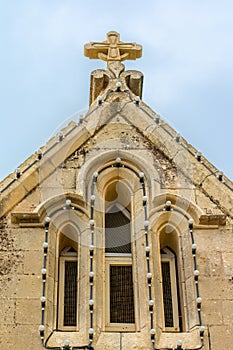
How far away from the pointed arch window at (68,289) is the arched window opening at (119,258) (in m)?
0.45

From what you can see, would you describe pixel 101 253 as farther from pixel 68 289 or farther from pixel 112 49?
pixel 112 49

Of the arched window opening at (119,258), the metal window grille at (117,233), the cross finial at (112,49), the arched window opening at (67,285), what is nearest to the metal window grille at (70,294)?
the arched window opening at (67,285)

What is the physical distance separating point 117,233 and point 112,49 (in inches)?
177

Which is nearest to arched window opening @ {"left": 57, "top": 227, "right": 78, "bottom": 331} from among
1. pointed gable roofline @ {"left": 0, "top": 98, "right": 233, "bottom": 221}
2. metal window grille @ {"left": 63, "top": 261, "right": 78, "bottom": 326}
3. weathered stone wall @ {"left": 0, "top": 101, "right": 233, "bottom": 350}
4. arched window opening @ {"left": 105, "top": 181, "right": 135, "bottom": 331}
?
metal window grille @ {"left": 63, "top": 261, "right": 78, "bottom": 326}

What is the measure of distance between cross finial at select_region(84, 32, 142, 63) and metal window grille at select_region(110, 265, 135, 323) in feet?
16.5

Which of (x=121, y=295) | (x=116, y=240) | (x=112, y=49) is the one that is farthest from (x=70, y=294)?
(x=112, y=49)

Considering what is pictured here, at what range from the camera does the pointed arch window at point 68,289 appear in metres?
11.6

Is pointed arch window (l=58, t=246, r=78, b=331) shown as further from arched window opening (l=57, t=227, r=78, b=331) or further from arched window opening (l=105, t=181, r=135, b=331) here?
arched window opening (l=105, t=181, r=135, b=331)

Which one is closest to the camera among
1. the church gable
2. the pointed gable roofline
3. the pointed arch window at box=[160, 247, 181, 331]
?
the church gable

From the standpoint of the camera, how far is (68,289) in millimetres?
11984

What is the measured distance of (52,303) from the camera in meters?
11.4

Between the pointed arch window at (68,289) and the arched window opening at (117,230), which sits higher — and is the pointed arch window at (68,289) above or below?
below

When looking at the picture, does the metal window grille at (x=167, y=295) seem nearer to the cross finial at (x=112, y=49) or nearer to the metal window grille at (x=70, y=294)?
the metal window grille at (x=70, y=294)

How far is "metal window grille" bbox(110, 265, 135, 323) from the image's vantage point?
11.7m
